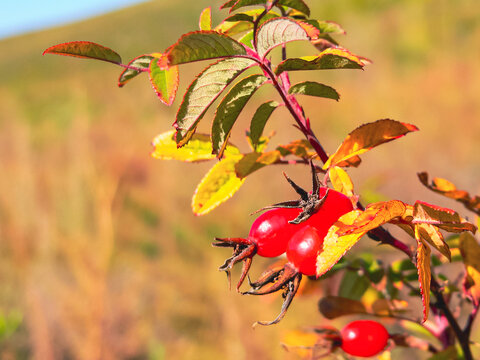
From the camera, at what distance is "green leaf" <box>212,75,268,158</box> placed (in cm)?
43

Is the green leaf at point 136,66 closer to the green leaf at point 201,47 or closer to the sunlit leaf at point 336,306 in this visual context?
the green leaf at point 201,47

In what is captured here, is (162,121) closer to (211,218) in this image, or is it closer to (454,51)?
(211,218)

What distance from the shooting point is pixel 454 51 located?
7.09 meters

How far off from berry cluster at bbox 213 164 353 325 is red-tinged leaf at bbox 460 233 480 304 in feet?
0.76

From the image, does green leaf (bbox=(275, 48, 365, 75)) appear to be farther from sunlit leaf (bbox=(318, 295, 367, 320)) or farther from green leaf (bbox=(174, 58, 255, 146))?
sunlit leaf (bbox=(318, 295, 367, 320))

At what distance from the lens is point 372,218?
14.8 inches

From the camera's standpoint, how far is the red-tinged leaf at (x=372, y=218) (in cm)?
37

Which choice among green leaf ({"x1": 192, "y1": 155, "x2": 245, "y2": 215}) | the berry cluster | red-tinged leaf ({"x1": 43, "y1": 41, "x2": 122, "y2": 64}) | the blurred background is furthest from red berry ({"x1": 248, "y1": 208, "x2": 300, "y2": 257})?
the blurred background

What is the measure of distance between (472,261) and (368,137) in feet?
0.87

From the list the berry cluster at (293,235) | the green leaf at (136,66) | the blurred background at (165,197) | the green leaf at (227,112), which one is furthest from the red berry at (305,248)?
the blurred background at (165,197)

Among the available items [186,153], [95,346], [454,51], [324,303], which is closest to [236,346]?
[95,346]

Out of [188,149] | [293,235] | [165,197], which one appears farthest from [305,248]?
[165,197]

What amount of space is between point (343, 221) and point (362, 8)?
1114 cm

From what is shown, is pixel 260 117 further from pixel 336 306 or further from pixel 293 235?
pixel 336 306
